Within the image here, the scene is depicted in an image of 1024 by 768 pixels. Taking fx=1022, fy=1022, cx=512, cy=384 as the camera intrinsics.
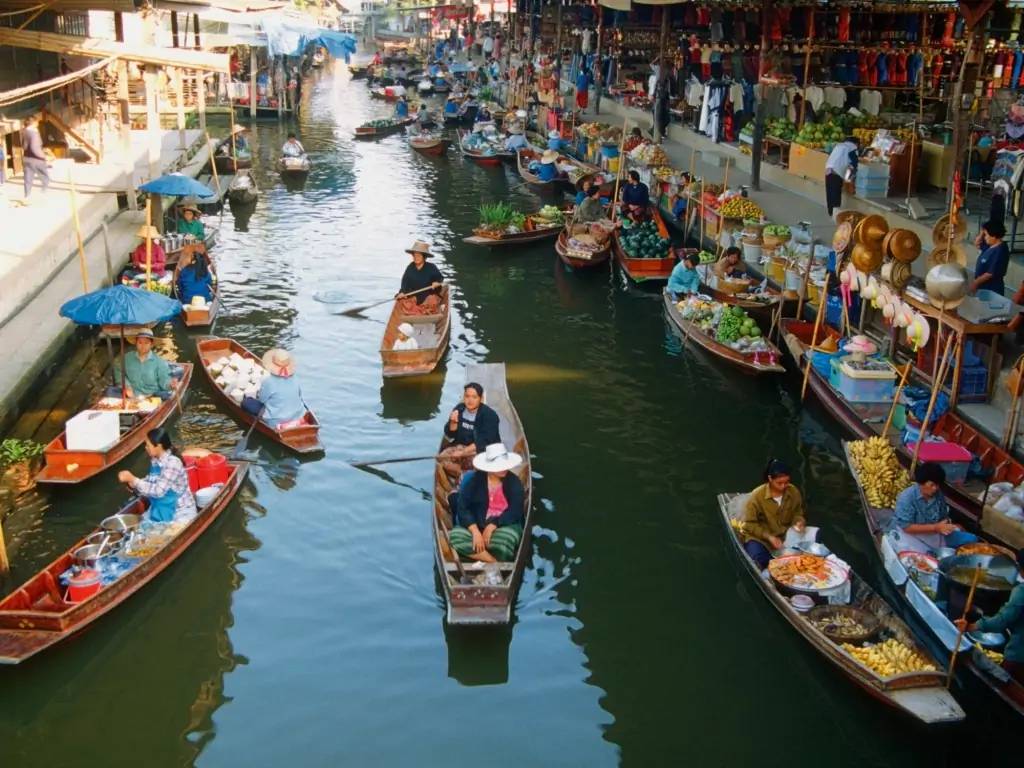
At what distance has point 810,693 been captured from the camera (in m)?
8.16

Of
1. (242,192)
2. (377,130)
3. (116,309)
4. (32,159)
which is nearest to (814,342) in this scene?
(116,309)

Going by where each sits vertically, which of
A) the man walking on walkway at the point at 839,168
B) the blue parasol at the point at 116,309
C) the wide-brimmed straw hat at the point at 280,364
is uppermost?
the man walking on walkway at the point at 839,168

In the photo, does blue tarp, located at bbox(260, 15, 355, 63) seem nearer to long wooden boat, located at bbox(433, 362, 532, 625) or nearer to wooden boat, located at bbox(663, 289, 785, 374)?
wooden boat, located at bbox(663, 289, 785, 374)

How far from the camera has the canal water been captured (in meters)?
7.62

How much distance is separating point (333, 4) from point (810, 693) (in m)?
96.2

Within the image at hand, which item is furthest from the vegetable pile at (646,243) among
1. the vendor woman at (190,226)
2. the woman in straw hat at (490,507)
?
the woman in straw hat at (490,507)

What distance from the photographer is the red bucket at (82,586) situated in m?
8.29

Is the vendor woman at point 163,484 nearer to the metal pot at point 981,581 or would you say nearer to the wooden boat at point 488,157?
the metal pot at point 981,581

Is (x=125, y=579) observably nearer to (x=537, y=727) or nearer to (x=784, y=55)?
(x=537, y=727)

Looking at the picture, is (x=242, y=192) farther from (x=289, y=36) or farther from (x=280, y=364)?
(x=289, y=36)

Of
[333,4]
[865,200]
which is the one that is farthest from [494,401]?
[333,4]

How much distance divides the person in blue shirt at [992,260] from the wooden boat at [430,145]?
2303 centimetres

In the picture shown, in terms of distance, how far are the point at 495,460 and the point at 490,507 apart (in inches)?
17.4

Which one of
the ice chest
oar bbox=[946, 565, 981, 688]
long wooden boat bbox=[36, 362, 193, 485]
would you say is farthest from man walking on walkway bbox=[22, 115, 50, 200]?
oar bbox=[946, 565, 981, 688]
